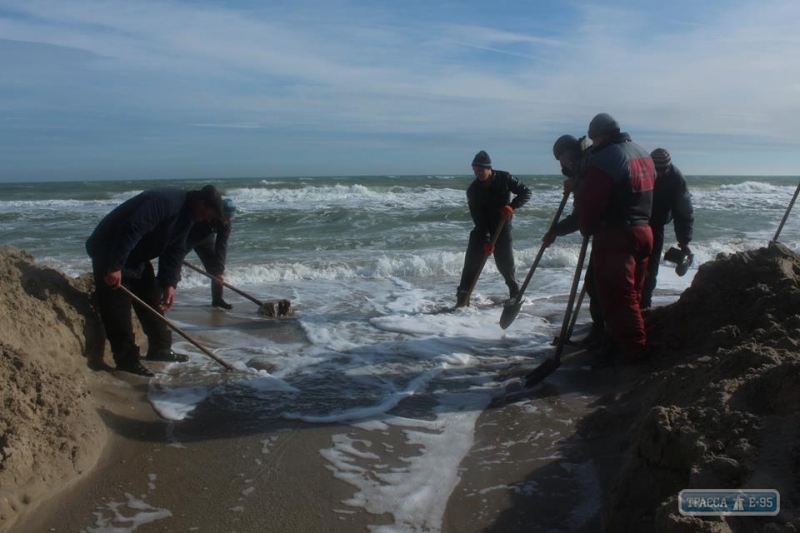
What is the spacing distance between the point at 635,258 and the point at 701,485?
2424mm

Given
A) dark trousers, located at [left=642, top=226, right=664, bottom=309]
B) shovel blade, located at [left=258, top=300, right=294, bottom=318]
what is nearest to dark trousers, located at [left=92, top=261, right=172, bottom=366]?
shovel blade, located at [left=258, top=300, right=294, bottom=318]

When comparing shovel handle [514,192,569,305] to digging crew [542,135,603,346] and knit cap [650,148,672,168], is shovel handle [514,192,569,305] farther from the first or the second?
knit cap [650,148,672,168]

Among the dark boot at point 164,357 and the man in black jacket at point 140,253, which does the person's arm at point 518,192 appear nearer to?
the man in black jacket at point 140,253

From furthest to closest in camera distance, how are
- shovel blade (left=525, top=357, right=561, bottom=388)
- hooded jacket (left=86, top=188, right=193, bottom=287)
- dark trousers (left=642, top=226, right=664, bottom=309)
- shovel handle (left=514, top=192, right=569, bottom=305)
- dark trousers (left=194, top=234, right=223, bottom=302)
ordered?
dark trousers (left=194, top=234, right=223, bottom=302) < dark trousers (left=642, top=226, right=664, bottom=309) < shovel handle (left=514, top=192, right=569, bottom=305) < shovel blade (left=525, top=357, right=561, bottom=388) < hooded jacket (left=86, top=188, right=193, bottom=287)

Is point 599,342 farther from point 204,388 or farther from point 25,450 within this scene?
point 25,450

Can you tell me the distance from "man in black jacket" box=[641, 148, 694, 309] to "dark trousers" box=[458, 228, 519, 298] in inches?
76.4

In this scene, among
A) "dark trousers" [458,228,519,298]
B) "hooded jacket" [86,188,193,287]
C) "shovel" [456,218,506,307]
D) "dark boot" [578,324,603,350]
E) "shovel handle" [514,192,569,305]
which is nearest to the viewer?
"hooded jacket" [86,188,193,287]

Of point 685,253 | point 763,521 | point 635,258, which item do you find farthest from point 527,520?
point 685,253

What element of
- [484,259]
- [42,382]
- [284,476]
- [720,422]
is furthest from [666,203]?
[42,382]

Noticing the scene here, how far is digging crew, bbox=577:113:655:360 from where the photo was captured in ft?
14.6

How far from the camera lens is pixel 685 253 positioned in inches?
234

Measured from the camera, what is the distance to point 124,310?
4.97m

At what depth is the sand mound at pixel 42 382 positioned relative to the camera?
3219 mm

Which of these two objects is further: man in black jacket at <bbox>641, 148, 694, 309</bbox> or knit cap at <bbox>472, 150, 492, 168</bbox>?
knit cap at <bbox>472, 150, 492, 168</bbox>
